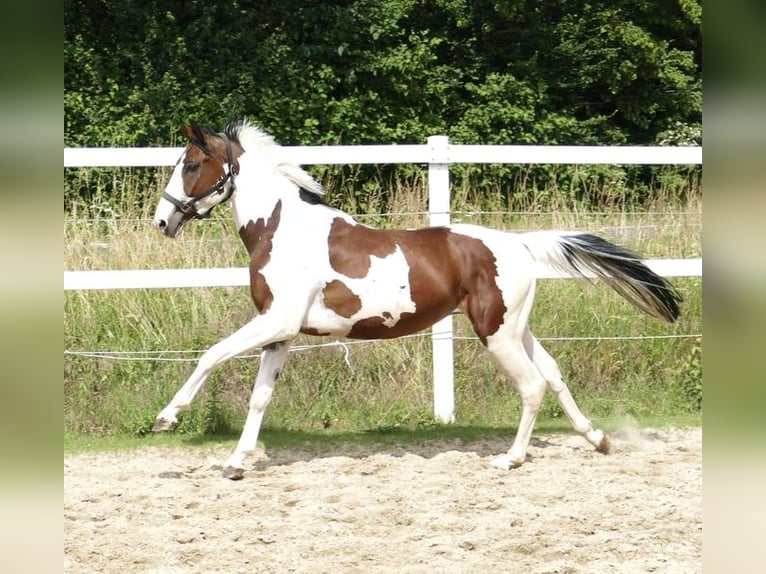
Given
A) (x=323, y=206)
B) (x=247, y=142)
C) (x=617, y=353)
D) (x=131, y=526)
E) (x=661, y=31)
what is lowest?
(x=131, y=526)

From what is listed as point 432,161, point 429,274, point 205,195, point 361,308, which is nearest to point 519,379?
point 429,274

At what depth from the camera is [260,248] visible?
200 inches

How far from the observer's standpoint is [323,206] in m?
5.28

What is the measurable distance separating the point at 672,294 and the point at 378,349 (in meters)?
2.14

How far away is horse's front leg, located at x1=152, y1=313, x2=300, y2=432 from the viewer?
4.84 m

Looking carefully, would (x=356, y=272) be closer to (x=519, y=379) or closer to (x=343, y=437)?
(x=519, y=379)

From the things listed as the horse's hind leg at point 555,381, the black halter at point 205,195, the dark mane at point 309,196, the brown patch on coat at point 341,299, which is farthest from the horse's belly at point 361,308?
the black halter at point 205,195

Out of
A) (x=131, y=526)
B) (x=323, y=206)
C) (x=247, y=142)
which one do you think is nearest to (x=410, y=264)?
(x=323, y=206)

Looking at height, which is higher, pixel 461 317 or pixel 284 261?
pixel 284 261

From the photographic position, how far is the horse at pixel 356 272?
500cm

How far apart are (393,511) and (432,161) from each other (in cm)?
270

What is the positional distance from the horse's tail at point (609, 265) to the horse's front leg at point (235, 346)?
5.02 feet
